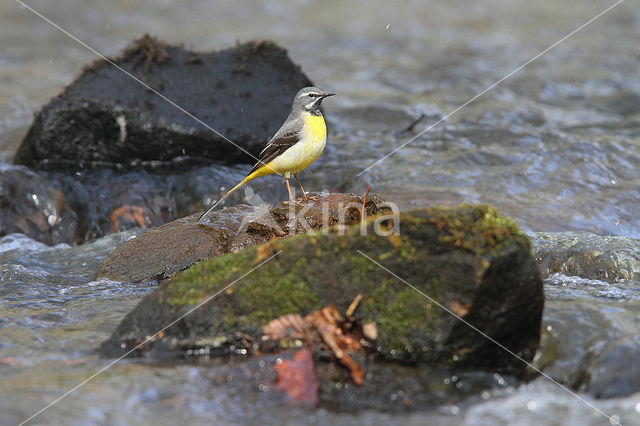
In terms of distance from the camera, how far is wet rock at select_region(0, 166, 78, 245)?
9.84 metres

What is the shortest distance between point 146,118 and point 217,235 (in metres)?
4.49

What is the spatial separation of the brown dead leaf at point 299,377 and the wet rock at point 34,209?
21.1 ft

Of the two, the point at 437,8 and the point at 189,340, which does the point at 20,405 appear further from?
the point at 437,8

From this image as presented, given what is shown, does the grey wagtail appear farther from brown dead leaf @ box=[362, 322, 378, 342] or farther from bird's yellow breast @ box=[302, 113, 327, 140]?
brown dead leaf @ box=[362, 322, 378, 342]

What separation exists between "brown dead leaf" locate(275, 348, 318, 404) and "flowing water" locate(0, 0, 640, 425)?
0.15 m

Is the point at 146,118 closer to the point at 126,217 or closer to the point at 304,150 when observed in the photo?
the point at 126,217

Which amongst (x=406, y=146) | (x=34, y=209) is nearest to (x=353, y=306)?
(x=34, y=209)

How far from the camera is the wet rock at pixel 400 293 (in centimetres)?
457

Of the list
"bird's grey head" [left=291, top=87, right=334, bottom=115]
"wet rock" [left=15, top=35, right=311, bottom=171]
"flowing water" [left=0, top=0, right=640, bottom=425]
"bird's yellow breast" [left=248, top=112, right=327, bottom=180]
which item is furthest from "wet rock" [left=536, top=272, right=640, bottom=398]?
"wet rock" [left=15, top=35, right=311, bottom=171]

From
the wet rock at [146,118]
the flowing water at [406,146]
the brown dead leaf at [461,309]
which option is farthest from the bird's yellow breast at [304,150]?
the brown dead leaf at [461,309]

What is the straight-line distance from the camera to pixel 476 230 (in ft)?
15.2

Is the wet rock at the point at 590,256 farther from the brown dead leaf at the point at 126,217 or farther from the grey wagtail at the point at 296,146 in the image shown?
the brown dead leaf at the point at 126,217

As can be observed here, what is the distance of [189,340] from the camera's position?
486cm

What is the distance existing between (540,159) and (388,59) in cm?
839
